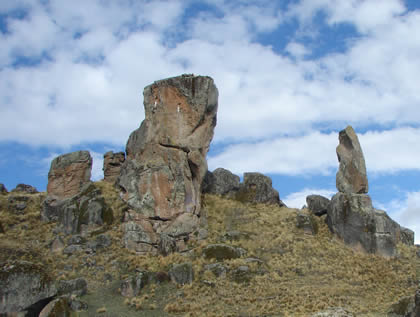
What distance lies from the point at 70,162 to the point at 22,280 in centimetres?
2431

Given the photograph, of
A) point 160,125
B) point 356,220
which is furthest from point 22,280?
point 356,220

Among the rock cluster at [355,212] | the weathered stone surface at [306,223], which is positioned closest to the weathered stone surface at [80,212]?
the weathered stone surface at [306,223]

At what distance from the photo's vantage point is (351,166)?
3994 centimetres

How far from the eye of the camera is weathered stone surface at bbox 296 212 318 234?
4106 cm

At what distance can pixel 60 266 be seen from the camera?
33.6 meters

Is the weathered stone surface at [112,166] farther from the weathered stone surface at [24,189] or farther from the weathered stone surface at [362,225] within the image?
the weathered stone surface at [362,225]

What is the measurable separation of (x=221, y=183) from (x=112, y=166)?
12.9 meters

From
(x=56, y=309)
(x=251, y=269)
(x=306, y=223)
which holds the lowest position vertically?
(x=56, y=309)

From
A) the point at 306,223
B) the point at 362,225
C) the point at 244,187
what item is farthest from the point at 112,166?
the point at 362,225

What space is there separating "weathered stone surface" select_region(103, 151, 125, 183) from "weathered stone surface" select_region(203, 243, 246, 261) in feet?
55.7

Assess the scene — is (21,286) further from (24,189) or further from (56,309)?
(24,189)

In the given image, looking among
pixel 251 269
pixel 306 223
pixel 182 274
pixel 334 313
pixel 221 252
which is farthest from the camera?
pixel 306 223

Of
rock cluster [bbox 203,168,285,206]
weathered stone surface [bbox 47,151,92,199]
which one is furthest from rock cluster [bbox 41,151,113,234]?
rock cluster [bbox 203,168,285,206]

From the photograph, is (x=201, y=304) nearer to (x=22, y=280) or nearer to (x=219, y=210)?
(x=22, y=280)
